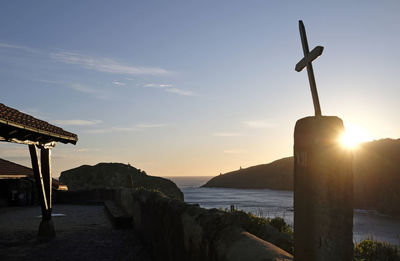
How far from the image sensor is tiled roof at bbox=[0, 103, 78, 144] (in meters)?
6.96

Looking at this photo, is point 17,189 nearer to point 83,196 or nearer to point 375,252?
point 83,196

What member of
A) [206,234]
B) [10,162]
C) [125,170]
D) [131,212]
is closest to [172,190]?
[125,170]

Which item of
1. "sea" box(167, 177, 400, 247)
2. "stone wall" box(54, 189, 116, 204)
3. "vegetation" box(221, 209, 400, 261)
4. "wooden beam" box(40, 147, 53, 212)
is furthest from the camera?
"sea" box(167, 177, 400, 247)

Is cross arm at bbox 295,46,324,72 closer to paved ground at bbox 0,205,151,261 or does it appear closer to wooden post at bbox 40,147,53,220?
paved ground at bbox 0,205,151,261

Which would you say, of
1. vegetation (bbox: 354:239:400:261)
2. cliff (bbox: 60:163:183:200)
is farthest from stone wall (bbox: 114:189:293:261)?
cliff (bbox: 60:163:183:200)

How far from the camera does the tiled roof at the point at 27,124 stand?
6.96m

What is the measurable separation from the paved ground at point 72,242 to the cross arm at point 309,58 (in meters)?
5.83

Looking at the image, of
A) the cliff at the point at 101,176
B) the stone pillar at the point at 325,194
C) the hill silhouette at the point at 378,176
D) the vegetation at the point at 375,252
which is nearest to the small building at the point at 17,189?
the vegetation at the point at 375,252

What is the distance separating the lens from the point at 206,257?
14.5 ft

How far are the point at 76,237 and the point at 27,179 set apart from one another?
1049 centimetres

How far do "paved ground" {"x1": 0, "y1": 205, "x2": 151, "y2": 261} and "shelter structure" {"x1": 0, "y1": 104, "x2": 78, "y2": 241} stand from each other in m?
0.66

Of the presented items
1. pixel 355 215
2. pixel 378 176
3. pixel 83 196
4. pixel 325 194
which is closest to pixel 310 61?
pixel 325 194

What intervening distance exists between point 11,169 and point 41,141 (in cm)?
1115

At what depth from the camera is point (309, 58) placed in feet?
10.8
